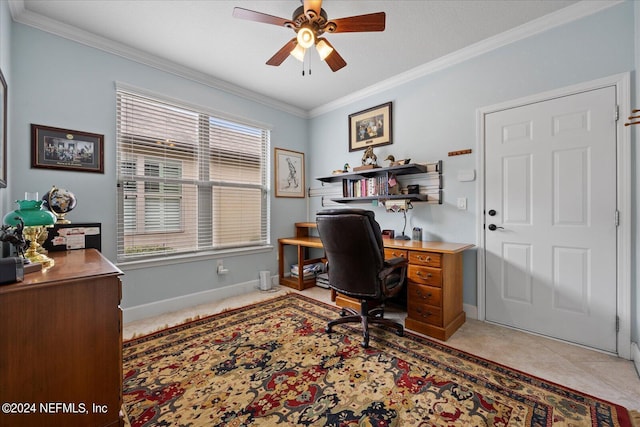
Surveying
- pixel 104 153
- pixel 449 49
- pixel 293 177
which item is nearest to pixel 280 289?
pixel 293 177

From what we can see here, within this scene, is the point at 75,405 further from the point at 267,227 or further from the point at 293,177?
the point at 293,177

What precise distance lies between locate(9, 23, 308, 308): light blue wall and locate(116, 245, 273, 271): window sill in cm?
5

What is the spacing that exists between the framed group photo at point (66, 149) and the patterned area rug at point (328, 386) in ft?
5.30

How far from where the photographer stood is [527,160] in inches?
91.6

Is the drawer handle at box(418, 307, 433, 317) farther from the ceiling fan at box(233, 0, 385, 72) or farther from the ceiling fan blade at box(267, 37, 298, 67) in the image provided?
the ceiling fan blade at box(267, 37, 298, 67)

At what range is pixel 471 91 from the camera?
2.64m

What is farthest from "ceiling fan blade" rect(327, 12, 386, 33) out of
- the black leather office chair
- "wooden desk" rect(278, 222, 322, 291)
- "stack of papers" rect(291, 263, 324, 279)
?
"stack of papers" rect(291, 263, 324, 279)

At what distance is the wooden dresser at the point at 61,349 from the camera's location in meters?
1.01

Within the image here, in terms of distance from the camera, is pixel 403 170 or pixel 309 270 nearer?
pixel 403 170

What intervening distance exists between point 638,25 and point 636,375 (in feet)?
7.68

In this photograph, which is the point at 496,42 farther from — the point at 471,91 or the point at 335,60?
the point at 335,60

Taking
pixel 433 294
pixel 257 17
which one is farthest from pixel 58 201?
pixel 433 294

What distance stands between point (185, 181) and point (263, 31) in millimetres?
1741

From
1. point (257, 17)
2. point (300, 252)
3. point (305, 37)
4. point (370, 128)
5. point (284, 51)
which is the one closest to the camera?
point (257, 17)
